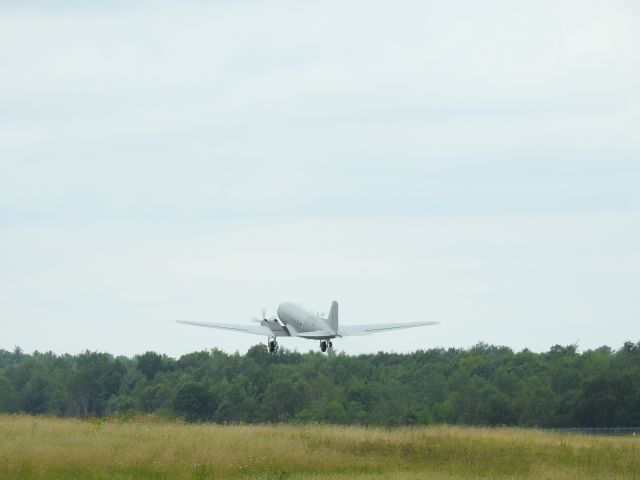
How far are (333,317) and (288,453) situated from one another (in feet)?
115

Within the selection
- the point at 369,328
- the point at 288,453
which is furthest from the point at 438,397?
the point at 288,453

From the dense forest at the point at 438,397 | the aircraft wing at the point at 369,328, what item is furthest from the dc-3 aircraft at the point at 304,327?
the dense forest at the point at 438,397

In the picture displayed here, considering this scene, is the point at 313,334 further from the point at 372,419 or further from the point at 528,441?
the point at 372,419

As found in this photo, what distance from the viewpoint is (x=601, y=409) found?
13062 cm

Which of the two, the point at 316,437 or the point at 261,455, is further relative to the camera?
the point at 316,437

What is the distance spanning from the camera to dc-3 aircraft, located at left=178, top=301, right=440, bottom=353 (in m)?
98.6

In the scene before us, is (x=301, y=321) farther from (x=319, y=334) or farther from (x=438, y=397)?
(x=438, y=397)

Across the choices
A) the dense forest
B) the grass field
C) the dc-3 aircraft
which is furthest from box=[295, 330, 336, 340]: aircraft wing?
the dense forest

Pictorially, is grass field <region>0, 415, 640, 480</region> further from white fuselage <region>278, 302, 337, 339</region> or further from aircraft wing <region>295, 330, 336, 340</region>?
white fuselage <region>278, 302, 337, 339</region>

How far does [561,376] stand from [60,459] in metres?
122

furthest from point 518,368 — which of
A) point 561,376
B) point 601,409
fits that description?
point 601,409

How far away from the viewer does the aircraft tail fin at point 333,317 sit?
9850cm

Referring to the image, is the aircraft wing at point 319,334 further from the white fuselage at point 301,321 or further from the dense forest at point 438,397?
the dense forest at point 438,397

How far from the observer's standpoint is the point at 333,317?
9869 cm
